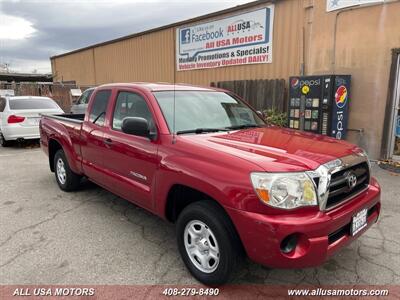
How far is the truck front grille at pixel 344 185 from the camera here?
8.23 feet

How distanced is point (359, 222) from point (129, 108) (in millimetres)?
2650

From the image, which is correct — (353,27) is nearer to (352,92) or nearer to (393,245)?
(352,92)

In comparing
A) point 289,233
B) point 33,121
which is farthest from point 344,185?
point 33,121

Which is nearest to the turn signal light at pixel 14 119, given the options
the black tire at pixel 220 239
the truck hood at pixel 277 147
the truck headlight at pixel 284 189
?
the truck hood at pixel 277 147

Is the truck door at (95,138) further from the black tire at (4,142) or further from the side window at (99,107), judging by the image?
the black tire at (4,142)

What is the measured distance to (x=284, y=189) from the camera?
2.31 meters

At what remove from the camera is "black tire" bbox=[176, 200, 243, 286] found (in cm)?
251

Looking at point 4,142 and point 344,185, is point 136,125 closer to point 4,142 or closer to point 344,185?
point 344,185

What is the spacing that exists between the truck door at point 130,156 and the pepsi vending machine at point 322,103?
4788mm

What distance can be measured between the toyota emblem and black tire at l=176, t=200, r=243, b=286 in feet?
3.38

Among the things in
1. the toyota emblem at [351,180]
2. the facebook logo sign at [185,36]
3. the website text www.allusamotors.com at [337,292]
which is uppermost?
the facebook logo sign at [185,36]

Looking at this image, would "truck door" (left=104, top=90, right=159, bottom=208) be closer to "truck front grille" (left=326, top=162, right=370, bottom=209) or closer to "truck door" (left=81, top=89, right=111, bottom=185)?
"truck door" (left=81, top=89, right=111, bottom=185)

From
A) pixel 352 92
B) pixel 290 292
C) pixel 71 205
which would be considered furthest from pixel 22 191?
pixel 352 92

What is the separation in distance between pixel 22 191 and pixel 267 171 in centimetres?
469
